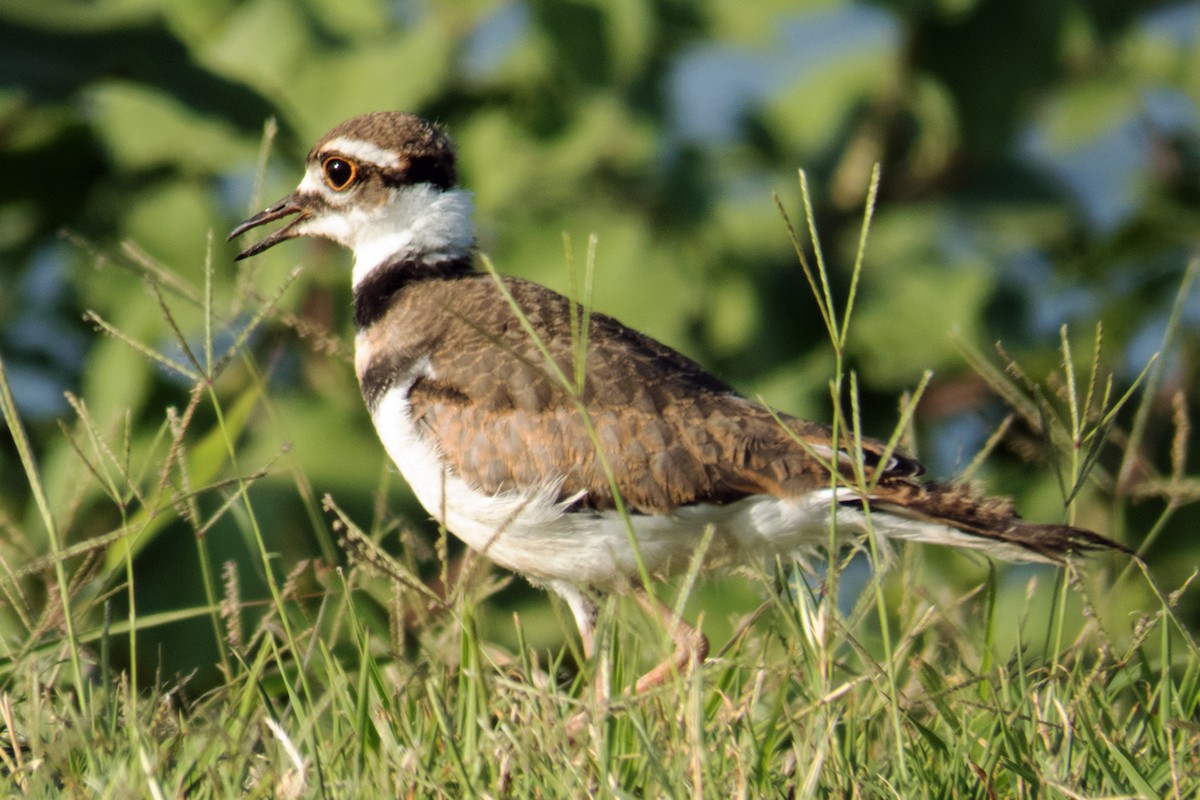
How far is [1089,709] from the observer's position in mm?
3676

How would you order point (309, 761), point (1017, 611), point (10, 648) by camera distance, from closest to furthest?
1. point (309, 761)
2. point (10, 648)
3. point (1017, 611)

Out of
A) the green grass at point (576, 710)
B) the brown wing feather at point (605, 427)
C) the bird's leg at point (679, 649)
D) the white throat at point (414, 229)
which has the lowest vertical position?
the bird's leg at point (679, 649)

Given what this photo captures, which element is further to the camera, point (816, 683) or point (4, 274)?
point (4, 274)

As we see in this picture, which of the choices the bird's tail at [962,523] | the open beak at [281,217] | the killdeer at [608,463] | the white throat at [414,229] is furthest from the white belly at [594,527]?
the open beak at [281,217]

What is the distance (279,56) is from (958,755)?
14.9 feet

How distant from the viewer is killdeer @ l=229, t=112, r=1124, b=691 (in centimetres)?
421

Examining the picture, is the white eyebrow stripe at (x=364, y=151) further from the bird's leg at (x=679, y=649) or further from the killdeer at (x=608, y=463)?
the bird's leg at (x=679, y=649)

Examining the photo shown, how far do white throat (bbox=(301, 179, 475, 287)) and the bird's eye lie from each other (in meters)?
0.08

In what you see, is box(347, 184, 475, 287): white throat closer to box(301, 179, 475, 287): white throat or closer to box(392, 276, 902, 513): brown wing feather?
box(301, 179, 475, 287): white throat

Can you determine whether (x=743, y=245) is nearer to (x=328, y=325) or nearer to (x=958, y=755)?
(x=328, y=325)

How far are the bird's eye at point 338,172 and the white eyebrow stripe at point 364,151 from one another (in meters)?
0.03

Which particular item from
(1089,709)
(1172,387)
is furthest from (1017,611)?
(1089,709)

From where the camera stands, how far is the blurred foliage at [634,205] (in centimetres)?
664

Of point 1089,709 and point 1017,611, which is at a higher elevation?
point 1089,709
